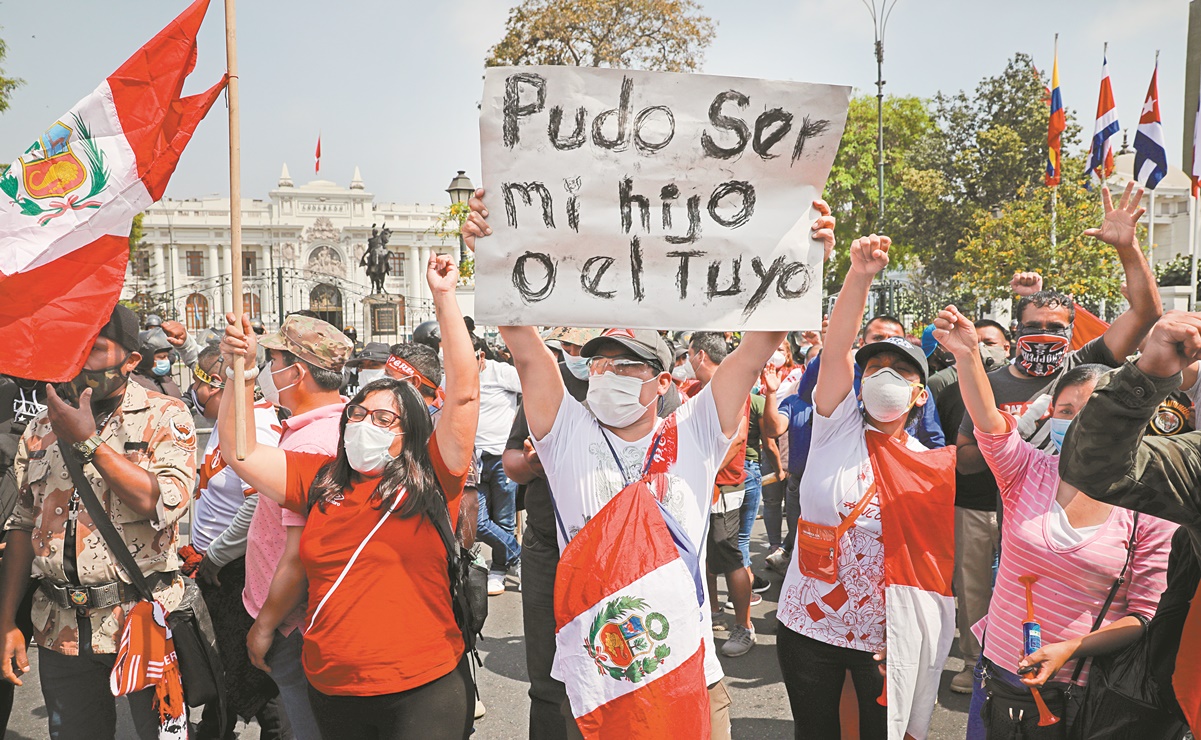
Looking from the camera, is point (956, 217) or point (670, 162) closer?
point (670, 162)

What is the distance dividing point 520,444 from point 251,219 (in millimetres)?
65577

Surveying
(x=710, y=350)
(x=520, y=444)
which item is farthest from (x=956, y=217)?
(x=520, y=444)

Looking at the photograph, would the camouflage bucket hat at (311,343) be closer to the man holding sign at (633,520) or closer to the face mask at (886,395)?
the man holding sign at (633,520)

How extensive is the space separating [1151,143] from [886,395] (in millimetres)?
10009

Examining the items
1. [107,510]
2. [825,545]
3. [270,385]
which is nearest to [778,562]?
[825,545]

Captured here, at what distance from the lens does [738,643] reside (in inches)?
205

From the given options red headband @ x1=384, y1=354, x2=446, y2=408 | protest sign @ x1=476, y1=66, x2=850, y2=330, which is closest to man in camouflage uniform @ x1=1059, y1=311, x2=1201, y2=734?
protest sign @ x1=476, y1=66, x2=850, y2=330

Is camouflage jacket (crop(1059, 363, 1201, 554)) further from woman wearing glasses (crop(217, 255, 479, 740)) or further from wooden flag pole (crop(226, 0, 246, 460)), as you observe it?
wooden flag pole (crop(226, 0, 246, 460))

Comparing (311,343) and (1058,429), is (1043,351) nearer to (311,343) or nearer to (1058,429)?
(1058,429)

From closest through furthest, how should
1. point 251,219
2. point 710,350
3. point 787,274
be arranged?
point 787,274 → point 710,350 → point 251,219

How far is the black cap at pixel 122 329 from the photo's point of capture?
3082 millimetres

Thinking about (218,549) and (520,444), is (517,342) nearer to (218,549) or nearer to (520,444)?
(520,444)

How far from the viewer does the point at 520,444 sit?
394 cm

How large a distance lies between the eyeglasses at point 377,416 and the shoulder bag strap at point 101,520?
0.94 m
